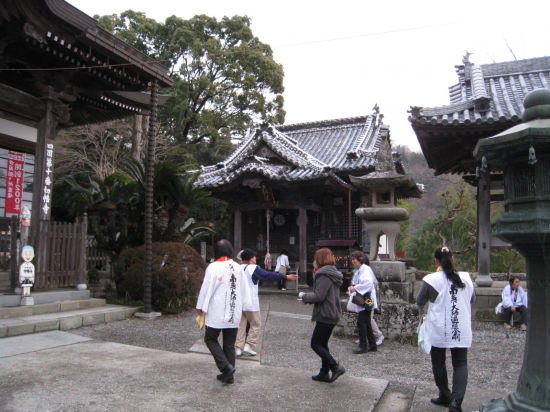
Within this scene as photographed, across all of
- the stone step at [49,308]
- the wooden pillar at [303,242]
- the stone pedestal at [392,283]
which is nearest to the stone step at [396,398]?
the stone pedestal at [392,283]

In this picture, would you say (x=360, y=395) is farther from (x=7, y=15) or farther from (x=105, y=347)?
(x=7, y=15)

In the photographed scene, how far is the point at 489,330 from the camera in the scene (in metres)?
8.77

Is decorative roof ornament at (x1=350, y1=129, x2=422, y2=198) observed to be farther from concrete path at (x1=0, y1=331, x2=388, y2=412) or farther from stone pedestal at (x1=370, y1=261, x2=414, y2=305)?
concrete path at (x1=0, y1=331, x2=388, y2=412)

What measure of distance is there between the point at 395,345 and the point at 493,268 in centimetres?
1469

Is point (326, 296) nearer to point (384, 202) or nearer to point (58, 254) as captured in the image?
point (384, 202)

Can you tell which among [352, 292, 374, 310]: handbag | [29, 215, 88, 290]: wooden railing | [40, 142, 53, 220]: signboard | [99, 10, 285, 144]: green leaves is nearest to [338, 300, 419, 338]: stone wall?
[352, 292, 374, 310]: handbag

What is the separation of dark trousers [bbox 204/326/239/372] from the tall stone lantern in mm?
2497

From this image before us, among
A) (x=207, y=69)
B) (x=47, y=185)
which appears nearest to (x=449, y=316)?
(x=47, y=185)

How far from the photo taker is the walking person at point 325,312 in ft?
16.1

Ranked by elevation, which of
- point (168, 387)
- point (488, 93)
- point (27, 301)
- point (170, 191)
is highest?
point (488, 93)

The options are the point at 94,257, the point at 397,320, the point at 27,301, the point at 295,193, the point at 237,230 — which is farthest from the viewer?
the point at 237,230

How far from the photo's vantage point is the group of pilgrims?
422 cm

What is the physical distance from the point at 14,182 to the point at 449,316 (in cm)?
1254

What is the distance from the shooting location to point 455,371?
4191 millimetres
